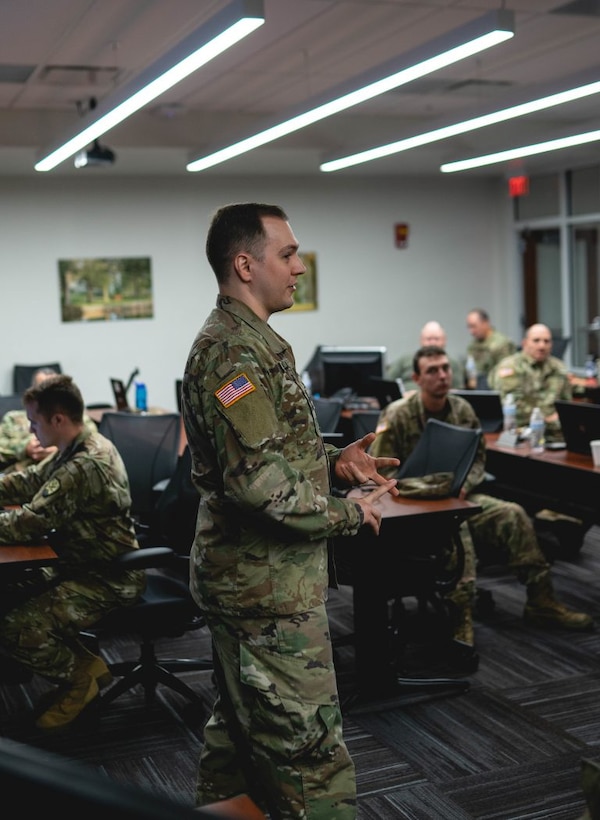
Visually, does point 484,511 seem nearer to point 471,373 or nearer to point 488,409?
point 488,409

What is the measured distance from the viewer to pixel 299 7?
217 inches

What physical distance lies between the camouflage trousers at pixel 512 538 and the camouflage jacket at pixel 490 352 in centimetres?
512

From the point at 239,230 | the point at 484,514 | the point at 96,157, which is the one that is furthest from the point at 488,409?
the point at 239,230

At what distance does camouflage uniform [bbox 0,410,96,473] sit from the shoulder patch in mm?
1875

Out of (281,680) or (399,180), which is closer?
(281,680)

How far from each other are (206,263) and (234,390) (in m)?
9.19

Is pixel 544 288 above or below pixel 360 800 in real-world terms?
above

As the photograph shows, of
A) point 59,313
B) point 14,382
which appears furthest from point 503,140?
point 14,382

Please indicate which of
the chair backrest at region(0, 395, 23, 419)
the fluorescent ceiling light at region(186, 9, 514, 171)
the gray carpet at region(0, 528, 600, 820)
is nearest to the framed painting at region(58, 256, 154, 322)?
the chair backrest at region(0, 395, 23, 419)

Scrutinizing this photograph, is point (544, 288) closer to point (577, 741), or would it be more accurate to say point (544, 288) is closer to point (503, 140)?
point (503, 140)

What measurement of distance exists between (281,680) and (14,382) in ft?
28.2

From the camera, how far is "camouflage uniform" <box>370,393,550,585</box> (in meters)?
4.67

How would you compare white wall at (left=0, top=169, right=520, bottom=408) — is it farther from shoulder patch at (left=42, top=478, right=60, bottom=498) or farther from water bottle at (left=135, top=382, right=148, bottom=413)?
shoulder patch at (left=42, top=478, right=60, bottom=498)

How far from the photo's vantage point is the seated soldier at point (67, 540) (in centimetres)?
345
